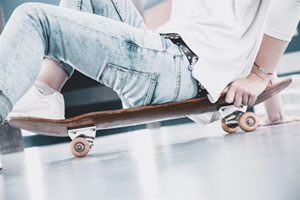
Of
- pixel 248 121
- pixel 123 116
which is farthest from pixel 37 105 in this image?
pixel 248 121

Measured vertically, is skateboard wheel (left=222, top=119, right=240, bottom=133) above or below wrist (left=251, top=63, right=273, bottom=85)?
below

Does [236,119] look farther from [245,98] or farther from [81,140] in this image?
[81,140]

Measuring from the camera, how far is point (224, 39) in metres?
1.52

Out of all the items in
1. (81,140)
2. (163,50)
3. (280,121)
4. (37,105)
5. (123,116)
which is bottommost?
(280,121)

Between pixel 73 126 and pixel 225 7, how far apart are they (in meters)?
0.88

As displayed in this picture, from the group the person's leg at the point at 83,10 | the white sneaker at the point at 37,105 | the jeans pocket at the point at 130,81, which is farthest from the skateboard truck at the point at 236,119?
the white sneaker at the point at 37,105

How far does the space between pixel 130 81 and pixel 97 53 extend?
7.0 inches

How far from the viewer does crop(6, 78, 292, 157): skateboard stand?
1.59m

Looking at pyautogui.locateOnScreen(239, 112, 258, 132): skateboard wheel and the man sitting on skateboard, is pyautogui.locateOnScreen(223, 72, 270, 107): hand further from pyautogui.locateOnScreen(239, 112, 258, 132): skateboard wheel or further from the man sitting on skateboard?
pyautogui.locateOnScreen(239, 112, 258, 132): skateboard wheel

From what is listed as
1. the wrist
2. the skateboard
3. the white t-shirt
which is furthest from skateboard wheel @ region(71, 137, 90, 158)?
the wrist

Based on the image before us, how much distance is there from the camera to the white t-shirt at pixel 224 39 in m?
1.48

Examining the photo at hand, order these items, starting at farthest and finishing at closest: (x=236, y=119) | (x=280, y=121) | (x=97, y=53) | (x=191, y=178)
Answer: (x=280, y=121), (x=236, y=119), (x=97, y=53), (x=191, y=178)

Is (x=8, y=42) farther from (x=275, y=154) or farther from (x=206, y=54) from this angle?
(x=275, y=154)

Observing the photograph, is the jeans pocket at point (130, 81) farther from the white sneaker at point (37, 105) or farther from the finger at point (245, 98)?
the finger at point (245, 98)
